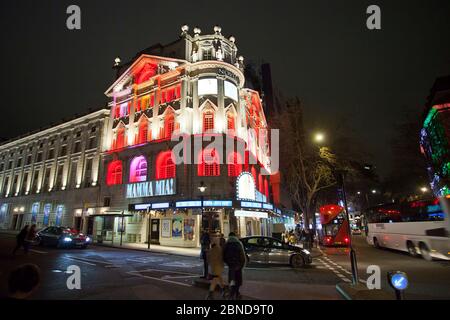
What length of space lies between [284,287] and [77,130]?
40252 millimetres

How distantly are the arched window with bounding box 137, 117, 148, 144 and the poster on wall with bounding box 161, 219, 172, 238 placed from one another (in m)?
10.3

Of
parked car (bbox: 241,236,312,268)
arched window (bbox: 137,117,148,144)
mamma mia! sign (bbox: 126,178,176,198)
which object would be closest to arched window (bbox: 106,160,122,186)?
mamma mia! sign (bbox: 126,178,176,198)

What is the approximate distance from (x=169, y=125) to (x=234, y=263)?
23.9 meters

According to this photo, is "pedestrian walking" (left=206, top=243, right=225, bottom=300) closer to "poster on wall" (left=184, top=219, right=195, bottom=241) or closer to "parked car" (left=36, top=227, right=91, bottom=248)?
"parked car" (left=36, top=227, right=91, bottom=248)

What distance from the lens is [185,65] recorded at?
2952cm

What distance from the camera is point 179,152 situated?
26.6 metres

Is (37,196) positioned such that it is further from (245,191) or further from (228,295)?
(228,295)

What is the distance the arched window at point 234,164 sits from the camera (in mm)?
26234

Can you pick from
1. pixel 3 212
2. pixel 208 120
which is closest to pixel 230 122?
pixel 208 120

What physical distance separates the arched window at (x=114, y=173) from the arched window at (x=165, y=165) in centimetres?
648

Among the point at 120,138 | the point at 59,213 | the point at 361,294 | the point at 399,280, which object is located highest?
the point at 120,138

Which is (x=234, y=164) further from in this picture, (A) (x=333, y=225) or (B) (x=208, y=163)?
(A) (x=333, y=225)

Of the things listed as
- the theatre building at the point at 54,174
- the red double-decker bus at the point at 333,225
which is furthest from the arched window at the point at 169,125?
the red double-decker bus at the point at 333,225

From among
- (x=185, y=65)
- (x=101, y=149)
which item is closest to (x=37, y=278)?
(x=185, y=65)
